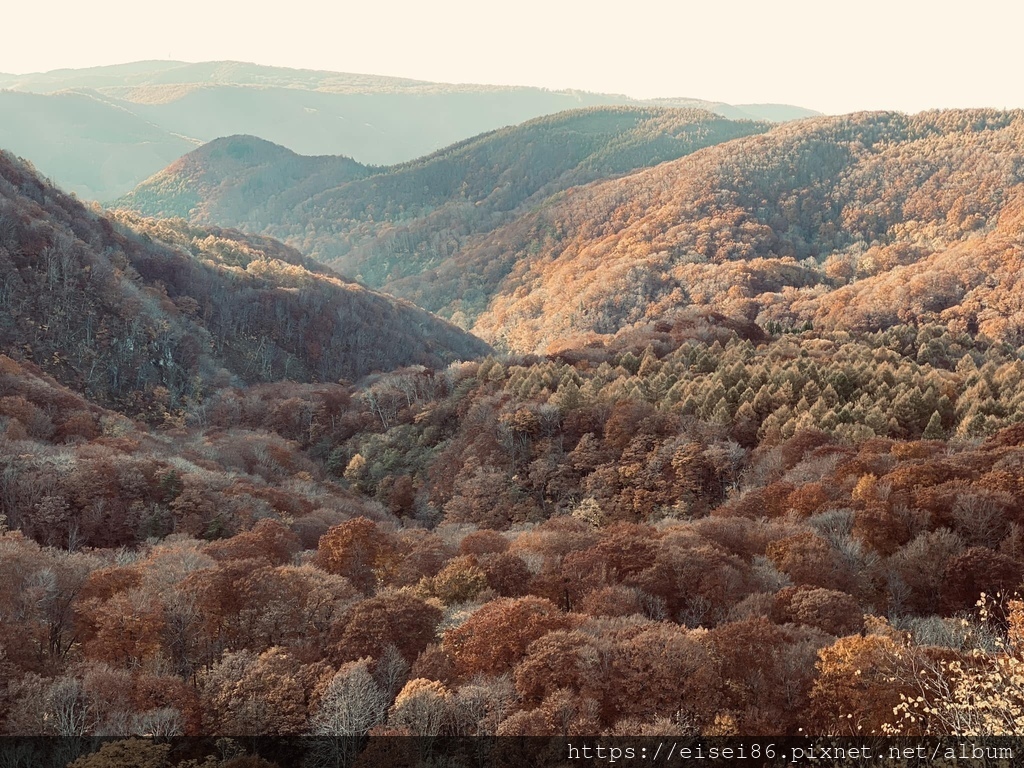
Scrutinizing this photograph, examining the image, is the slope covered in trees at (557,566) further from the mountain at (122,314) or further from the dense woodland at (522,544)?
the mountain at (122,314)

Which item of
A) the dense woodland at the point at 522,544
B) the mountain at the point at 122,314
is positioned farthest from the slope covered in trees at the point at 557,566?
the mountain at the point at 122,314

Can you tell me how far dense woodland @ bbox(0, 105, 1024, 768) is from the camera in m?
31.8

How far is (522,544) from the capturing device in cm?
5884

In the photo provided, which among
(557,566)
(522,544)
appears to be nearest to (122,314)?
(522,544)

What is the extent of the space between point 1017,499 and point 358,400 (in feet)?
347

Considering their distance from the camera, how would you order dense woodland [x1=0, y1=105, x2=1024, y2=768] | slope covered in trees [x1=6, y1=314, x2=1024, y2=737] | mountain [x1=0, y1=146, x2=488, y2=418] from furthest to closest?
mountain [x1=0, y1=146, x2=488, y2=418]
dense woodland [x1=0, y1=105, x2=1024, y2=768]
slope covered in trees [x1=6, y1=314, x2=1024, y2=737]

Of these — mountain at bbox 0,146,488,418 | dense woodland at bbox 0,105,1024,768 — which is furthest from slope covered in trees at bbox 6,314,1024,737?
mountain at bbox 0,146,488,418

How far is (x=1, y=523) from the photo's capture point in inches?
2442

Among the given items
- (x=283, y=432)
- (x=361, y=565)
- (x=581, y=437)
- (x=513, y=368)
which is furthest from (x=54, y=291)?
(x=361, y=565)

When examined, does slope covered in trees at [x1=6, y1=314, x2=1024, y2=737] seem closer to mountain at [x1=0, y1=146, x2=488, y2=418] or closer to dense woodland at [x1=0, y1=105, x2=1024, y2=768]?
dense woodland at [x1=0, y1=105, x2=1024, y2=768]

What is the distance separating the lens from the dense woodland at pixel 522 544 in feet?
104

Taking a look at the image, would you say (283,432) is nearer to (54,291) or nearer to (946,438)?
(54,291)

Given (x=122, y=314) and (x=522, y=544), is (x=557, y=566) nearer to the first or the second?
(x=522, y=544)

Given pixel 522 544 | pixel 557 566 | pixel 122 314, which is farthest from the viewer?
pixel 122 314
